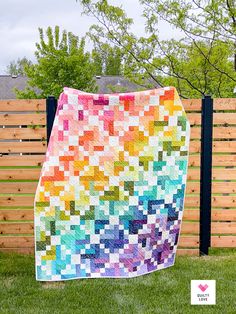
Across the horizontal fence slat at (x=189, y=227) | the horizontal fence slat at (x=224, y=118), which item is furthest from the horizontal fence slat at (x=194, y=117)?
the horizontal fence slat at (x=189, y=227)

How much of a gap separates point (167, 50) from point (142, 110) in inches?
146

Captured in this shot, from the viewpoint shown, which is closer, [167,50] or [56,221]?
[56,221]

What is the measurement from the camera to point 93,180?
10.4ft

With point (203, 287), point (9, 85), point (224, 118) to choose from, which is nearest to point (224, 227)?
point (224, 118)

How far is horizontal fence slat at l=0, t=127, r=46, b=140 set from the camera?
471cm

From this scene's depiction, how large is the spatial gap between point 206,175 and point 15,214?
1941 millimetres

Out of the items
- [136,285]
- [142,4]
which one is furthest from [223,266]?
[142,4]

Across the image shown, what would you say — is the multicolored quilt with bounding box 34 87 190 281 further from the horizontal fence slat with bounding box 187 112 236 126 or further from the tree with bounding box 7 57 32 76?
the tree with bounding box 7 57 32 76

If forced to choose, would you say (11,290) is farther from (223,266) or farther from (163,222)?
(223,266)

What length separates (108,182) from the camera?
10.4ft

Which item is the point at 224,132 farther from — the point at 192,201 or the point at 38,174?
the point at 38,174

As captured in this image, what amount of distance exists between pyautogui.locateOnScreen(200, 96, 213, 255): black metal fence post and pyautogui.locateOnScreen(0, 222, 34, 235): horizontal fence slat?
5.66ft

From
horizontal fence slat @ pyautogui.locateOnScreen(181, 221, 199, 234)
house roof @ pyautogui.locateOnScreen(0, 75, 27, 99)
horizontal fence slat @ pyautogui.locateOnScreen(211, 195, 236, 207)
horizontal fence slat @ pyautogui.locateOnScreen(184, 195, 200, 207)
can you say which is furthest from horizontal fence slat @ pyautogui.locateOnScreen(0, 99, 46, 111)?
house roof @ pyautogui.locateOnScreen(0, 75, 27, 99)

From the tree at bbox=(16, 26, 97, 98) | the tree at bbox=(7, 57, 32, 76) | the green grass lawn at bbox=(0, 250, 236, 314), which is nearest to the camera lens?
the green grass lawn at bbox=(0, 250, 236, 314)
